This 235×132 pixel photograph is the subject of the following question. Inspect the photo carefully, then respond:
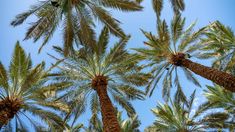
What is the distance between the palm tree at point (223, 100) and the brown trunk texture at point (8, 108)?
1463 centimetres

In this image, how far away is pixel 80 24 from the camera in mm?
17172

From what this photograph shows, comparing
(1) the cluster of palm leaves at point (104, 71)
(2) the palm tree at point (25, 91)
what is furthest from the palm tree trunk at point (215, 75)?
(2) the palm tree at point (25, 91)

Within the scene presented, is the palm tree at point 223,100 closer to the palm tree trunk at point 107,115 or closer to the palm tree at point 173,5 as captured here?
the palm tree at point 173,5

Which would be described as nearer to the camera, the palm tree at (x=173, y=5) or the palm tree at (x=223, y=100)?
the palm tree at (x=173, y=5)

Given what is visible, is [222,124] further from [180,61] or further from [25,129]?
[25,129]

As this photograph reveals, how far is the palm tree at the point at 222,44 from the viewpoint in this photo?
2180 cm

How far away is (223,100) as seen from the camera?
2483 cm

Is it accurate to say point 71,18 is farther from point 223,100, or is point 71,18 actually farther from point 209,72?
point 223,100

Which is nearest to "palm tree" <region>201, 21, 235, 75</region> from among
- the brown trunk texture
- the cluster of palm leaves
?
the cluster of palm leaves

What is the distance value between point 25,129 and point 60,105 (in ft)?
8.45

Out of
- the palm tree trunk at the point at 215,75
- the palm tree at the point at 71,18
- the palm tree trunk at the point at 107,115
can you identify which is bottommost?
the palm tree trunk at the point at 107,115

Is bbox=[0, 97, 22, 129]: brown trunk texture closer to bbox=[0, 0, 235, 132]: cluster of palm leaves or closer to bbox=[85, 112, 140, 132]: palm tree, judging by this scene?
bbox=[0, 0, 235, 132]: cluster of palm leaves

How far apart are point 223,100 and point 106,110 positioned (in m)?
12.4

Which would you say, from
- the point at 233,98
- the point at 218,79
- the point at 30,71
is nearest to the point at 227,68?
the point at 233,98
